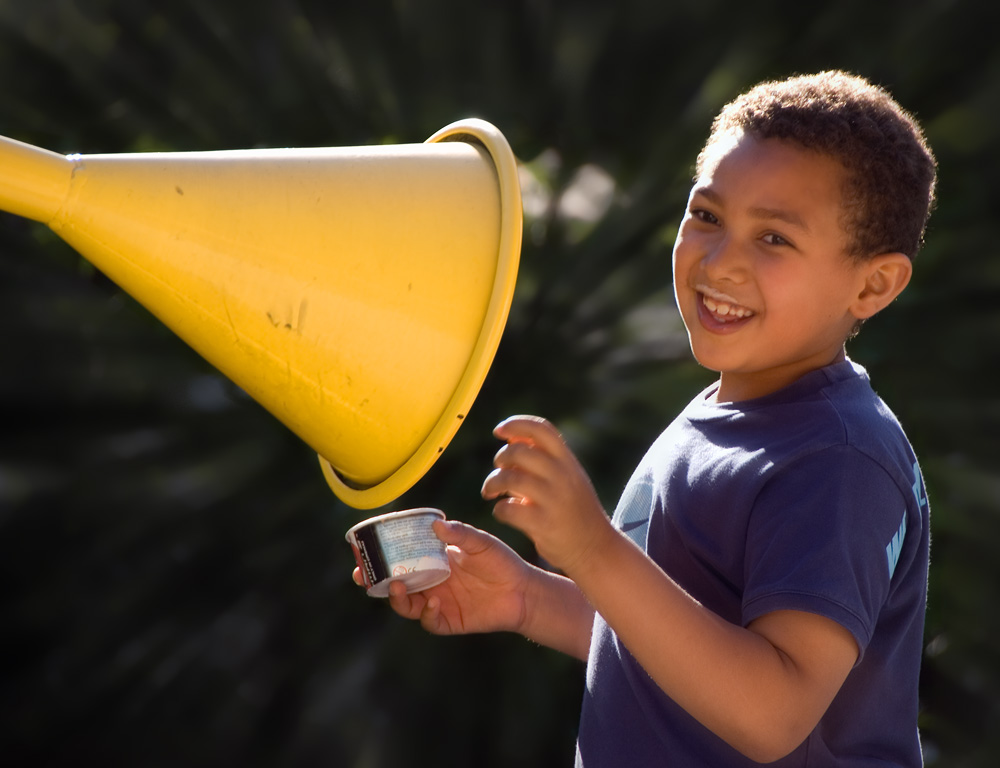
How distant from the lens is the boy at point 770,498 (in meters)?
0.75

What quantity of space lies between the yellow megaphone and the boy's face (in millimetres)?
232

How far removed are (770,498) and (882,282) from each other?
0.29m

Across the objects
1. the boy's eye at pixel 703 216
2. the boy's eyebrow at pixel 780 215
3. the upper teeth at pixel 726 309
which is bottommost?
the upper teeth at pixel 726 309

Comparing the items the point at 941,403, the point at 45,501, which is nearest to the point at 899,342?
the point at 941,403

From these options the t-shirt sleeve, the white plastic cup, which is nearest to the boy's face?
the t-shirt sleeve

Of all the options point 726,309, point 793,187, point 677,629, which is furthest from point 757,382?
point 677,629

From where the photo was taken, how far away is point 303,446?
2.00 meters

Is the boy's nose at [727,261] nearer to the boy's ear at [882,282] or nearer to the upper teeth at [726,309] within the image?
the upper teeth at [726,309]

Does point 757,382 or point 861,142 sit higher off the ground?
point 861,142

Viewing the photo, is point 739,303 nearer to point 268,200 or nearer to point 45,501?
point 268,200

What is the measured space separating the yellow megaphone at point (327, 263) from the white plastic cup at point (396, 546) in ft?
0.52

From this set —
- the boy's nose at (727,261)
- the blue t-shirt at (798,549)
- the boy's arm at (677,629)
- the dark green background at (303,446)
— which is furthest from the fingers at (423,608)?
the dark green background at (303,446)

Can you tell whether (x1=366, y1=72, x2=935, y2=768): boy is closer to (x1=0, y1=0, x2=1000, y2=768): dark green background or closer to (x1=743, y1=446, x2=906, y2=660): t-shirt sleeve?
(x1=743, y1=446, x2=906, y2=660): t-shirt sleeve

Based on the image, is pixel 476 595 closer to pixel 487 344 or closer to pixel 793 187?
pixel 487 344
